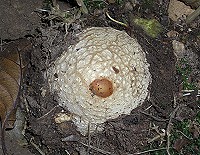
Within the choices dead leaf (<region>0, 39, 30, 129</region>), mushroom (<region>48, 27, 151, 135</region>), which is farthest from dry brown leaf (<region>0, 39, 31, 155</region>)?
mushroom (<region>48, 27, 151, 135</region>)

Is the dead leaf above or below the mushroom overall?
below

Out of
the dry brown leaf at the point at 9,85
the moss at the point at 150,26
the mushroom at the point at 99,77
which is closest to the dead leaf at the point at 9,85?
the dry brown leaf at the point at 9,85

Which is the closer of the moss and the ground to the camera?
the ground

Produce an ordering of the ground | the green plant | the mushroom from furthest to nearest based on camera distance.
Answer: the green plant, the ground, the mushroom

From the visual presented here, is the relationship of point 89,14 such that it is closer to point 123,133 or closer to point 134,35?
point 134,35

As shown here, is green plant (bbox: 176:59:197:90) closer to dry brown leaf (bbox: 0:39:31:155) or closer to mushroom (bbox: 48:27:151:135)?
mushroom (bbox: 48:27:151:135)

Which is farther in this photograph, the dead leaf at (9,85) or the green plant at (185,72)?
the green plant at (185,72)

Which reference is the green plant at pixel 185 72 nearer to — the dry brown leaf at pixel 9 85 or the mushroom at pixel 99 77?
the mushroom at pixel 99 77
